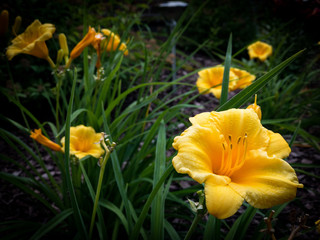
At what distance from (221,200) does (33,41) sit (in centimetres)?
94

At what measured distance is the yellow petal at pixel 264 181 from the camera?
1.45ft

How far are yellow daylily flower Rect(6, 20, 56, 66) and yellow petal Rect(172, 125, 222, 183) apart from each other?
2.32 ft

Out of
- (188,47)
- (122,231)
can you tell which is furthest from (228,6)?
(122,231)

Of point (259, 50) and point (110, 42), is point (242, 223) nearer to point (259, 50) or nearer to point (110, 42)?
point (110, 42)

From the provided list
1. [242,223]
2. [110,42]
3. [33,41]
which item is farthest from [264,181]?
[110,42]

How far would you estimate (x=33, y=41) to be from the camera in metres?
0.92

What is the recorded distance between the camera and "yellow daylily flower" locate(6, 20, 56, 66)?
2.82ft

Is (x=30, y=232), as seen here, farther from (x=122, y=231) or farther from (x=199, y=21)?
(x=199, y=21)

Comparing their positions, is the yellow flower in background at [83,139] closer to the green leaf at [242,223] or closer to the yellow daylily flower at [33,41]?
the yellow daylily flower at [33,41]

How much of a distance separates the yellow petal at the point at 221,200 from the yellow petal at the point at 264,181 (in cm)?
2

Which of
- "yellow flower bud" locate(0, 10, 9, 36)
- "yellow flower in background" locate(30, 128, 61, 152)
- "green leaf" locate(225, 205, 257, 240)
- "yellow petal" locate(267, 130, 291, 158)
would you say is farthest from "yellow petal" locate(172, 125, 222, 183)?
"yellow flower bud" locate(0, 10, 9, 36)

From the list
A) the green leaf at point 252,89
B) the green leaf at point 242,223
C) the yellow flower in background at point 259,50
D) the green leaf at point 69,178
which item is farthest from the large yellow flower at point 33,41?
the yellow flower in background at point 259,50

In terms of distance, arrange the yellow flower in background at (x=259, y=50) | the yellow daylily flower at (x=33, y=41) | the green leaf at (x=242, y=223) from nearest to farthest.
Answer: the green leaf at (x=242, y=223) → the yellow daylily flower at (x=33, y=41) → the yellow flower in background at (x=259, y=50)

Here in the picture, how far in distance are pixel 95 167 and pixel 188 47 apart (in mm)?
3455
